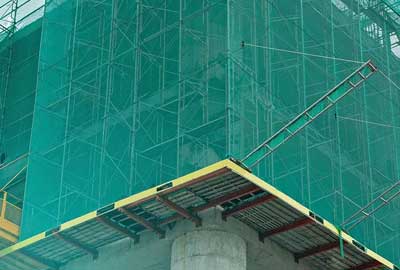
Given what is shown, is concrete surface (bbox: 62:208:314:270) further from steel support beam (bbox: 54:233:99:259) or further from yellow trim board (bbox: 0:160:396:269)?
yellow trim board (bbox: 0:160:396:269)

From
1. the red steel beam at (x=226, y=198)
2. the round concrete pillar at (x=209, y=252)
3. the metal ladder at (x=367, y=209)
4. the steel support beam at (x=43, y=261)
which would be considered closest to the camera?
the red steel beam at (x=226, y=198)

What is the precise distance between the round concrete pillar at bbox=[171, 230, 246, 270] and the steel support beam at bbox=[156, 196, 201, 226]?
346mm

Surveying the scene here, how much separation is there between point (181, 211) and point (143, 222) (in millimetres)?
1437

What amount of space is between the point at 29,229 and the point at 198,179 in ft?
25.7

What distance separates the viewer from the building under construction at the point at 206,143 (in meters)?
30.7

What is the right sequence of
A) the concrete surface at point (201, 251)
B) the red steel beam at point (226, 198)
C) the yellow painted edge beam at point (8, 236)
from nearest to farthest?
the red steel beam at point (226, 198)
the concrete surface at point (201, 251)
the yellow painted edge beam at point (8, 236)

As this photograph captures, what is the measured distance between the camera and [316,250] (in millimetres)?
32719

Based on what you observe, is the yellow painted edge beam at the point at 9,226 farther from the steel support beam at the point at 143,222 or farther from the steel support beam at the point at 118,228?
the steel support beam at the point at 143,222

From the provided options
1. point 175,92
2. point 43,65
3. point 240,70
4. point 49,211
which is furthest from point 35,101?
point 240,70

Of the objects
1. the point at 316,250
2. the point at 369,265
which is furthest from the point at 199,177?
the point at 369,265

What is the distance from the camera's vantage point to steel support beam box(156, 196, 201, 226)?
1189 inches

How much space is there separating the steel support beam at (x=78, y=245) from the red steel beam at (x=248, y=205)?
16.4 feet

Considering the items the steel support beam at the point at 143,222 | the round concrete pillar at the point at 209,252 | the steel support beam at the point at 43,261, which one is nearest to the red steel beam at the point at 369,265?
the round concrete pillar at the point at 209,252

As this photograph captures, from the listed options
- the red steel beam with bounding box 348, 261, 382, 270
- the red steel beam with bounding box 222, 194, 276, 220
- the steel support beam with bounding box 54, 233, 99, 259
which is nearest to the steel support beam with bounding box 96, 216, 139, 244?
the steel support beam with bounding box 54, 233, 99, 259
